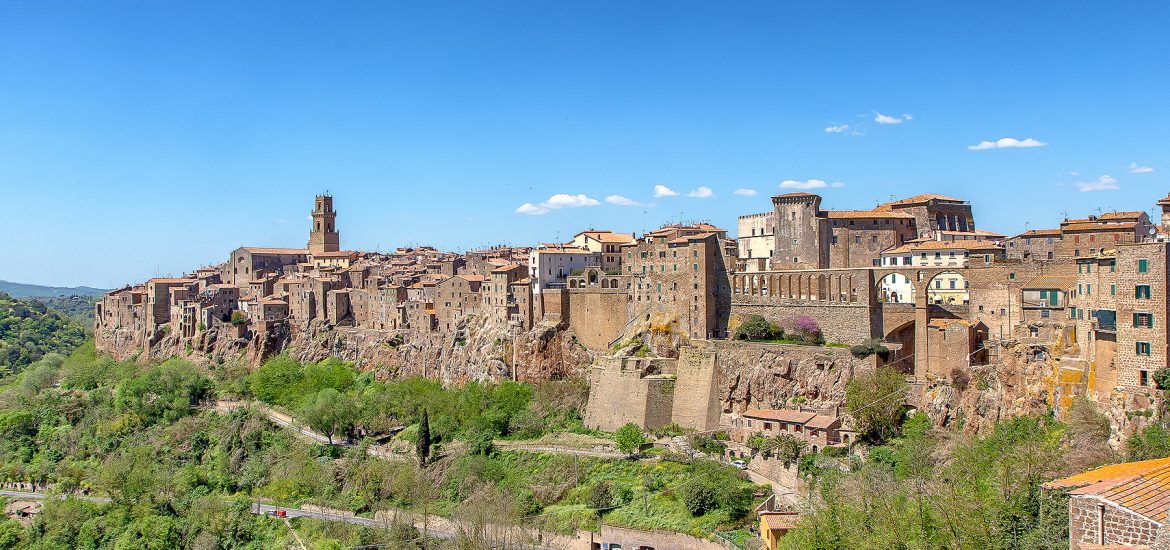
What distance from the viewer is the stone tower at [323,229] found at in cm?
7825

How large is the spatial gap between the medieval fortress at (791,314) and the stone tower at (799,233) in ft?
0.24

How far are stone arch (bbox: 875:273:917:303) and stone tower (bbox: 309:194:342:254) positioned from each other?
168 feet

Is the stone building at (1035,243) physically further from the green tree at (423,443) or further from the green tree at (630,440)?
the green tree at (423,443)

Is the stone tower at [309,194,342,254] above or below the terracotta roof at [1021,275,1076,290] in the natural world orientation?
above

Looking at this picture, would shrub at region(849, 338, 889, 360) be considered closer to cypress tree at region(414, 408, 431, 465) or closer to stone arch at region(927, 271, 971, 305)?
stone arch at region(927, 271, 971, 305)

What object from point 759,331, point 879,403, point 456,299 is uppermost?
point 456,299

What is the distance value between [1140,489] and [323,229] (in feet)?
241

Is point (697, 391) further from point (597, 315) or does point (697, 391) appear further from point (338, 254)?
point (338, 254)

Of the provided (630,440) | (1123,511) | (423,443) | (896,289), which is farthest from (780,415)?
(1123,511)

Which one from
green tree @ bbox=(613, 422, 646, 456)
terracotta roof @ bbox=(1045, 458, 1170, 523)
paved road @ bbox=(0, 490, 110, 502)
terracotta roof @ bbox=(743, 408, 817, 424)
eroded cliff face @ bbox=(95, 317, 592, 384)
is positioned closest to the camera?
terracotta roof @ bbox=(1045, 458, 1170, 523)

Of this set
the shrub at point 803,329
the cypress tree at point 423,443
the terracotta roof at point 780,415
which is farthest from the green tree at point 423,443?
the shrub at point 803,329

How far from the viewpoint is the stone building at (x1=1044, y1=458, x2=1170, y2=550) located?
10.8 meters

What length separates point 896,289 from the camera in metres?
39.9

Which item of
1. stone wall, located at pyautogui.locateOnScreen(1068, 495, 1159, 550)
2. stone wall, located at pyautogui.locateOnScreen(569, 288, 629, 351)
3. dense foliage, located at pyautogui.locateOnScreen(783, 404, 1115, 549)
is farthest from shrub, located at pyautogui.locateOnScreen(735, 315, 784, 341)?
stone wall, located at pyautogui.locateOnScreen(1068, 495, 1159, 550)
